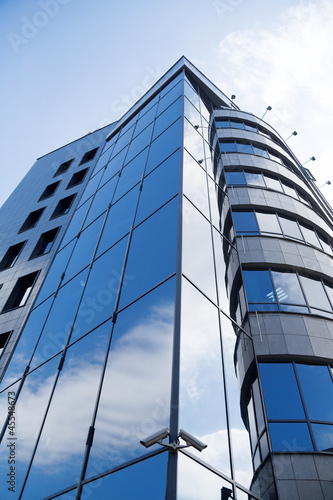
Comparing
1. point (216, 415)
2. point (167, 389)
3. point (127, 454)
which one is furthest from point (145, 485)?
point (216, 415)

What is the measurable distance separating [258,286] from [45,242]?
13945 mm

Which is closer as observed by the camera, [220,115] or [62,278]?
[62,278]

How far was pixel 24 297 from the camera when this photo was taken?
62.2ft

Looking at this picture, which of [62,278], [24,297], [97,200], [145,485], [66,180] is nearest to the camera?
[145,485]

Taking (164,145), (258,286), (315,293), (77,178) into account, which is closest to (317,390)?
(258,286)

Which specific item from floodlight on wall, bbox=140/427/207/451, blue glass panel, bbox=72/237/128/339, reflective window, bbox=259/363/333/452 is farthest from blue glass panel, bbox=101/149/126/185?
floodlight on wall, bbox=140/427/207/451

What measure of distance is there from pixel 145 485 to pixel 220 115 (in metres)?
22.9

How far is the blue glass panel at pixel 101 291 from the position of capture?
32.8 feet

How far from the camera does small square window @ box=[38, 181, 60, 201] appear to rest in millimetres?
26505

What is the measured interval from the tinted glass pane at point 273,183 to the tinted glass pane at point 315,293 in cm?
629

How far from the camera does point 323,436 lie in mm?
9469

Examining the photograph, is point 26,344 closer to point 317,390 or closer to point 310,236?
point 317,390

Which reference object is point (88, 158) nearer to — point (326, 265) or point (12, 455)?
point (326, 265)

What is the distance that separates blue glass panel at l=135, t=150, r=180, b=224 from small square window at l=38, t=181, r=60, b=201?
15130mm
